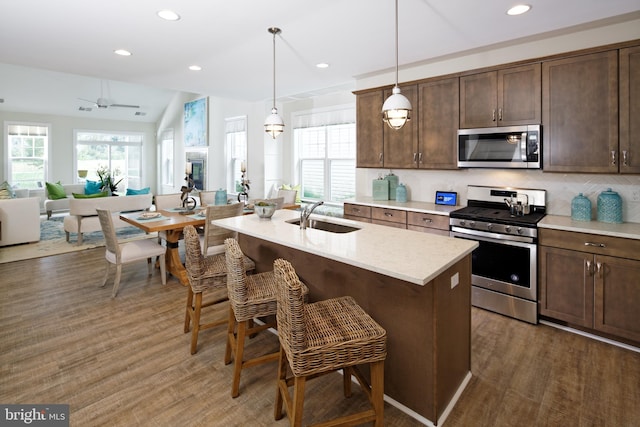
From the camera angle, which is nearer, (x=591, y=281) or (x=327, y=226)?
(x=591, y=281)

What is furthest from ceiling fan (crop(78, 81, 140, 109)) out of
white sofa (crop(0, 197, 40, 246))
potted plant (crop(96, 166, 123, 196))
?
white sofa (crop(0, 197, 40, 246))

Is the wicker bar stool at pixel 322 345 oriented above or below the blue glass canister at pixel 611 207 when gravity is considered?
below

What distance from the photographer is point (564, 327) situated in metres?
3.00

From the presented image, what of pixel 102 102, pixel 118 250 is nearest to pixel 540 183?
pixel 118 250

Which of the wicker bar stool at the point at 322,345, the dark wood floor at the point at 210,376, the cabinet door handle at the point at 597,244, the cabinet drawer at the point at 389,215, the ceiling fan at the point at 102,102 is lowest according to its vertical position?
the dark wood floor at the point at 210,376

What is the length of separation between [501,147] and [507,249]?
104 centimetres

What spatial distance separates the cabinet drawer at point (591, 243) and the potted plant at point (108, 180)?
9.15 metres

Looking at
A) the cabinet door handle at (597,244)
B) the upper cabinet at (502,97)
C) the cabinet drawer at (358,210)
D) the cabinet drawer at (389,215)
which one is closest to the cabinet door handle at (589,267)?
the cabinet door handle at (597,244)

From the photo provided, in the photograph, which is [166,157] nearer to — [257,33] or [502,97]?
[257,33]

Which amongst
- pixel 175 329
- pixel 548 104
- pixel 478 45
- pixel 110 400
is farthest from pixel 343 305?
pixel 478 45

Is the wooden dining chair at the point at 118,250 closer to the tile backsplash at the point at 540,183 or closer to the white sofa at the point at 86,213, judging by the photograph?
the white sofa at the point at 86,213

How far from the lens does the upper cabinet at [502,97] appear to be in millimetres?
3268

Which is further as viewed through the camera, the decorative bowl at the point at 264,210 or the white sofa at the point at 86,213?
the white sofa at the point at 86,213

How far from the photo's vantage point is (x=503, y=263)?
3.19 m
